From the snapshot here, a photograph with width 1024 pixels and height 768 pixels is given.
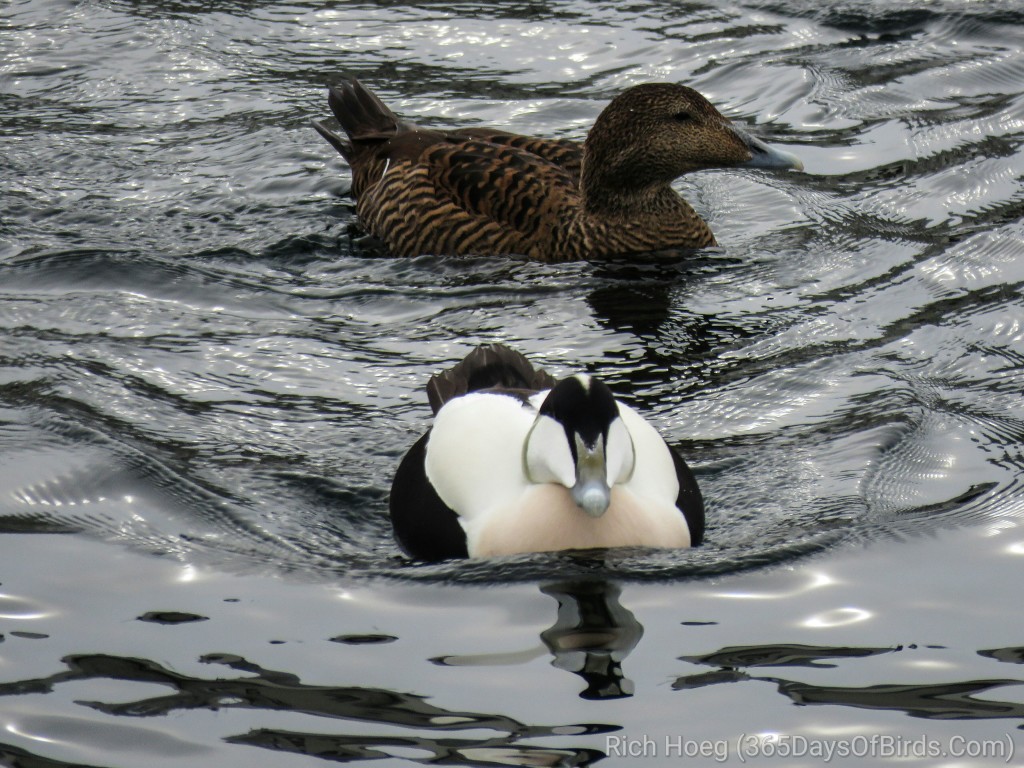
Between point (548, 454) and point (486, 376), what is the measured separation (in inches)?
→ 32.5

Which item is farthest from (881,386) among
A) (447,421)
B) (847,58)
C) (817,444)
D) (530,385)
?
(847,58)

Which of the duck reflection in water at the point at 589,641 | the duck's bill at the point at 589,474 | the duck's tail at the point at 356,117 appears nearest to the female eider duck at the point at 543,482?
the duck's bill at the point at 589,474

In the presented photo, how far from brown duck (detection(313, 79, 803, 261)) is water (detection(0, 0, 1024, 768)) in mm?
160

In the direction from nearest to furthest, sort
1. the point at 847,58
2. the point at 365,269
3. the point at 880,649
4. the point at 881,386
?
the point at 880,649
the point at 881,386
the point at 365,269
the point at 847,58

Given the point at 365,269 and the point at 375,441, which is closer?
the point at 375,441

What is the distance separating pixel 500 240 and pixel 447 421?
8.52ft

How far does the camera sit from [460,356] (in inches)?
263

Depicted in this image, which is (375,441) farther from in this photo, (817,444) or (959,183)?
(959,183)

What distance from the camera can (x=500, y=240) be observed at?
7.81 metres

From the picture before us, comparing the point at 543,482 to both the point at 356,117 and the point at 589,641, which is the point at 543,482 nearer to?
the point at 589,641

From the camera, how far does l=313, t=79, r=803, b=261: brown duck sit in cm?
786

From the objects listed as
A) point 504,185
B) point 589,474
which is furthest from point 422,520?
point 504,185

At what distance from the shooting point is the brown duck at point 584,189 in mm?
7855

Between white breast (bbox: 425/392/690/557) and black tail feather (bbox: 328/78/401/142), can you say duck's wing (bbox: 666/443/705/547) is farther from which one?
black tail feather (bbox: 328/78/401/142)
